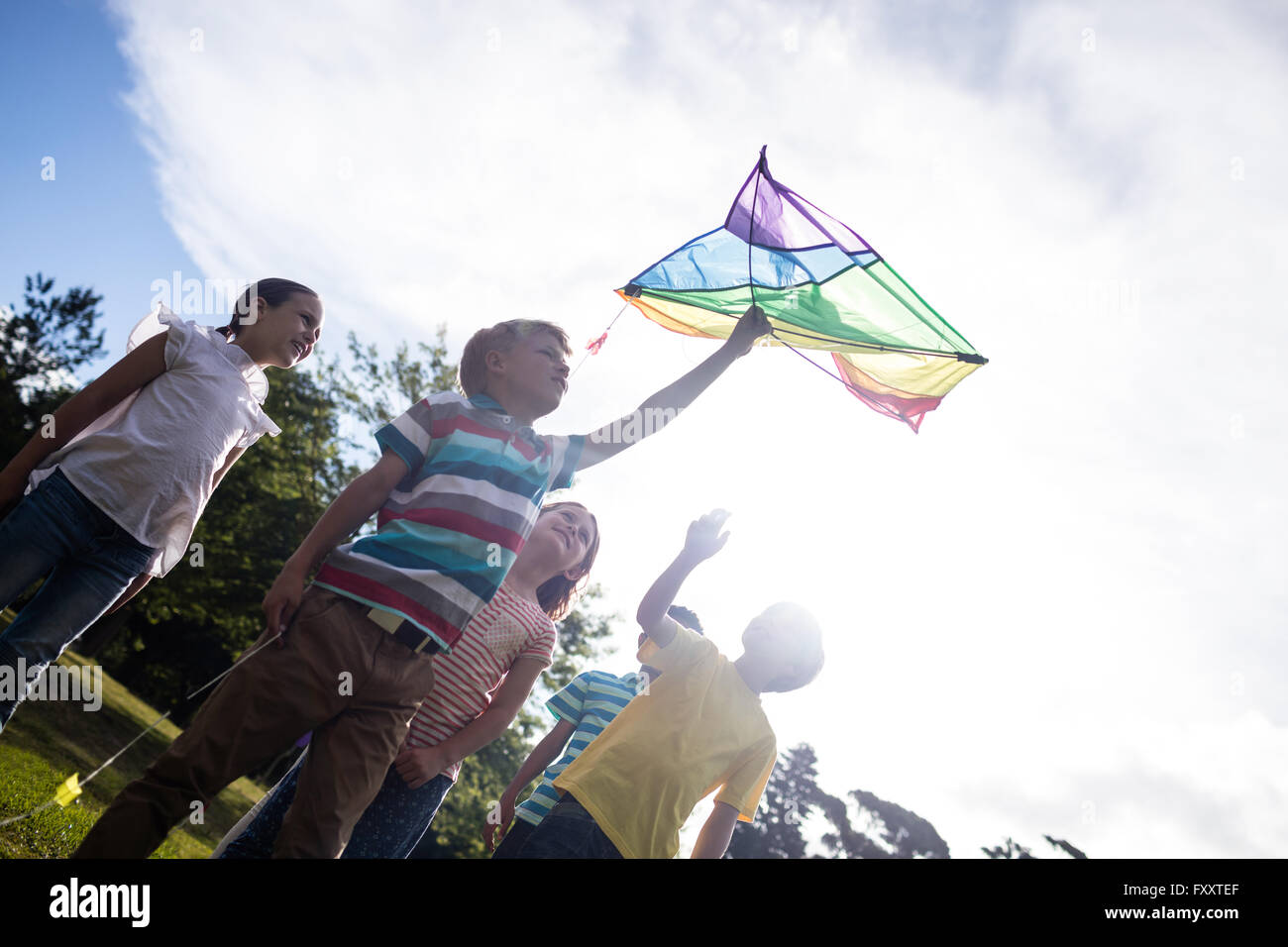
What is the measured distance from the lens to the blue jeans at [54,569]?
236cm

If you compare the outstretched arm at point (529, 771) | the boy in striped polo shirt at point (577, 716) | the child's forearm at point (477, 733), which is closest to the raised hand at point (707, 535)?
the child's forearm at point (477, 733)

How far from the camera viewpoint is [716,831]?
3.15 meters

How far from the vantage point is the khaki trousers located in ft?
5.86

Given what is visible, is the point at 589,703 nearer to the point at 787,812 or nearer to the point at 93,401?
the point at 93,401

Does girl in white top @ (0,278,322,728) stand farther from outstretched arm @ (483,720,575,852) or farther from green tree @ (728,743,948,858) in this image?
green tree @ (728,743,948,858)

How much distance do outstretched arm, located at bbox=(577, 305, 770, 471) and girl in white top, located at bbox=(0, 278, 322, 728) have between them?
138 centimetres

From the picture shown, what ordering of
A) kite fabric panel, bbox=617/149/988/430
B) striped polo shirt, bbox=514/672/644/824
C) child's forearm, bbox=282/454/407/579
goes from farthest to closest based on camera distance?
kite fabric panel, bbox=617/149/988/430
striped polo shirt, bbox=514/672/644/824
child's forearm, bbox=282/454/407/579

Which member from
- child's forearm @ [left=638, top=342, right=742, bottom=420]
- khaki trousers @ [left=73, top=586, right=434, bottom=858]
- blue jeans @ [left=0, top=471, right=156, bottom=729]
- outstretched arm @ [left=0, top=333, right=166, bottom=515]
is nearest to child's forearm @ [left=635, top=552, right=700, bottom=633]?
child's forearm @ [left=638, top=342, right=742, bottom=420]

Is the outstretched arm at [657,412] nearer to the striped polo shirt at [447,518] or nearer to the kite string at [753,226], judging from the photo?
the striped polo shirt at [447,518]

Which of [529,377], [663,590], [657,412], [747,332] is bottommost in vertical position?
[663,590]

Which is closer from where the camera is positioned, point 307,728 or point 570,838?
point 307,728

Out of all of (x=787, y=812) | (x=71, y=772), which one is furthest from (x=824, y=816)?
(x=71, y=772)

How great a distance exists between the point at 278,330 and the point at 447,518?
1365mm
